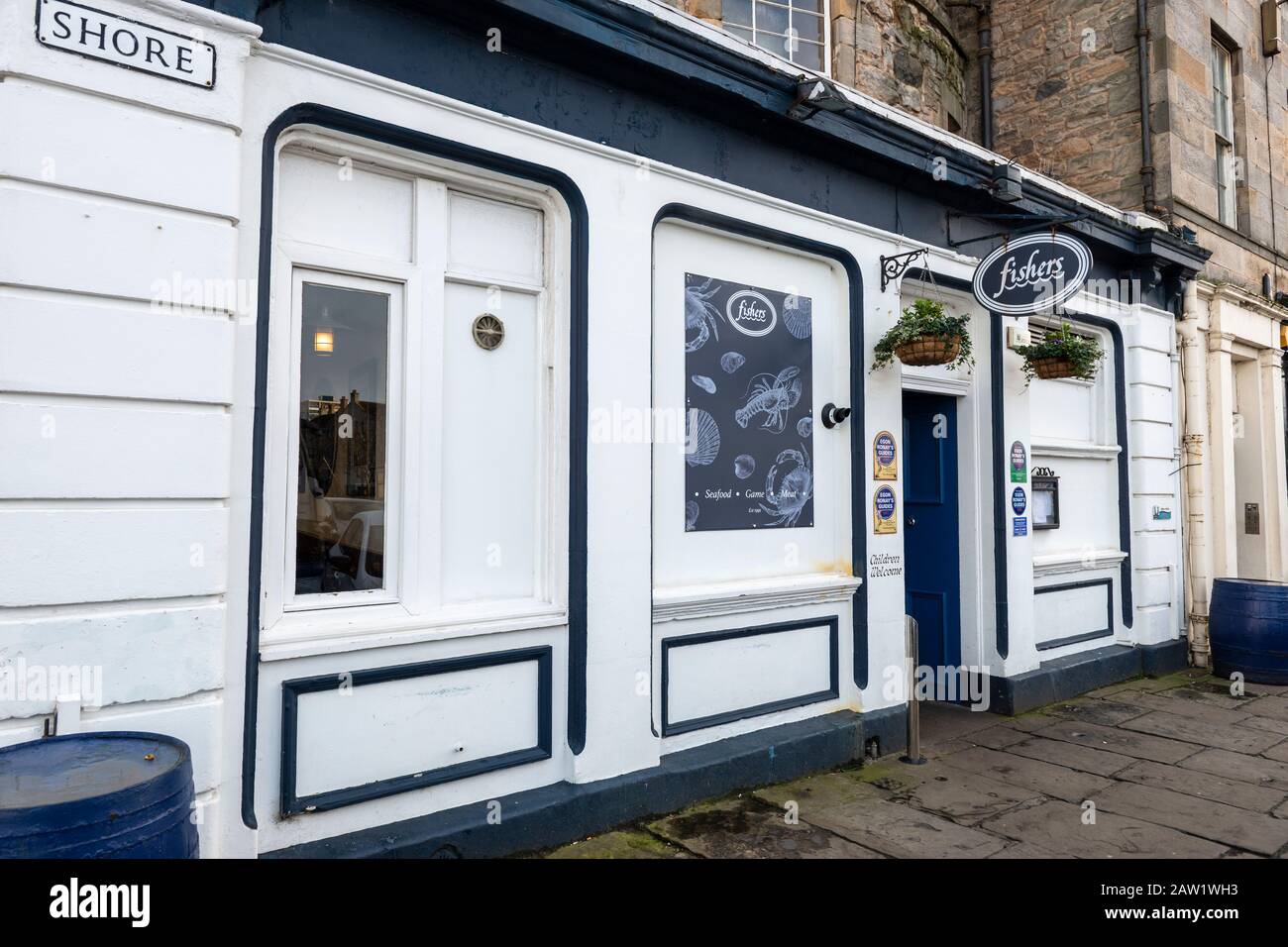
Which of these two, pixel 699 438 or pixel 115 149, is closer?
pixel 115 149

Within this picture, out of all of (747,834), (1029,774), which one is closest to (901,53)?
(1029,774)

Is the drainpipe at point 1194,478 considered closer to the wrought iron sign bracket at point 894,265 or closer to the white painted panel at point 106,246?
the wrought iron sign bracket at point 894,265

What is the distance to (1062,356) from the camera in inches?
273

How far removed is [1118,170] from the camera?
977 cm

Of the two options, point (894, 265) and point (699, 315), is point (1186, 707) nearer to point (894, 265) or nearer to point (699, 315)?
point (894, 265)

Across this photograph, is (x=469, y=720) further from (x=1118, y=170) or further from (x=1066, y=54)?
(x=1066, y=54)

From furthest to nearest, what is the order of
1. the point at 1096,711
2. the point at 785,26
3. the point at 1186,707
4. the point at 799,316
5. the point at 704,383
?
the point at 785,26, the point at 1186,707, the point at 1096,711, the point at 799,316, the point at 704,383

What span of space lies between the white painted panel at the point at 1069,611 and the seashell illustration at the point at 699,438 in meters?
3.97

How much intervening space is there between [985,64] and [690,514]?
8.87 m

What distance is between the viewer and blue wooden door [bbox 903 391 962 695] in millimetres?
7320

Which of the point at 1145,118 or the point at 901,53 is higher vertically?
the point at 901,53

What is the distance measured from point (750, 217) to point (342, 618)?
11.6 ft

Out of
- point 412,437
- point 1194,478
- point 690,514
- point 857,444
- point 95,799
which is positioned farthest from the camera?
point 1194,478

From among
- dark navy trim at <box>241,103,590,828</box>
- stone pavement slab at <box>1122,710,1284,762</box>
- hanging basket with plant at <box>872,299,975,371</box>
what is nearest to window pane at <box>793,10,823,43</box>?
hanging basket with plant at <box>872,299,975,371</box>
